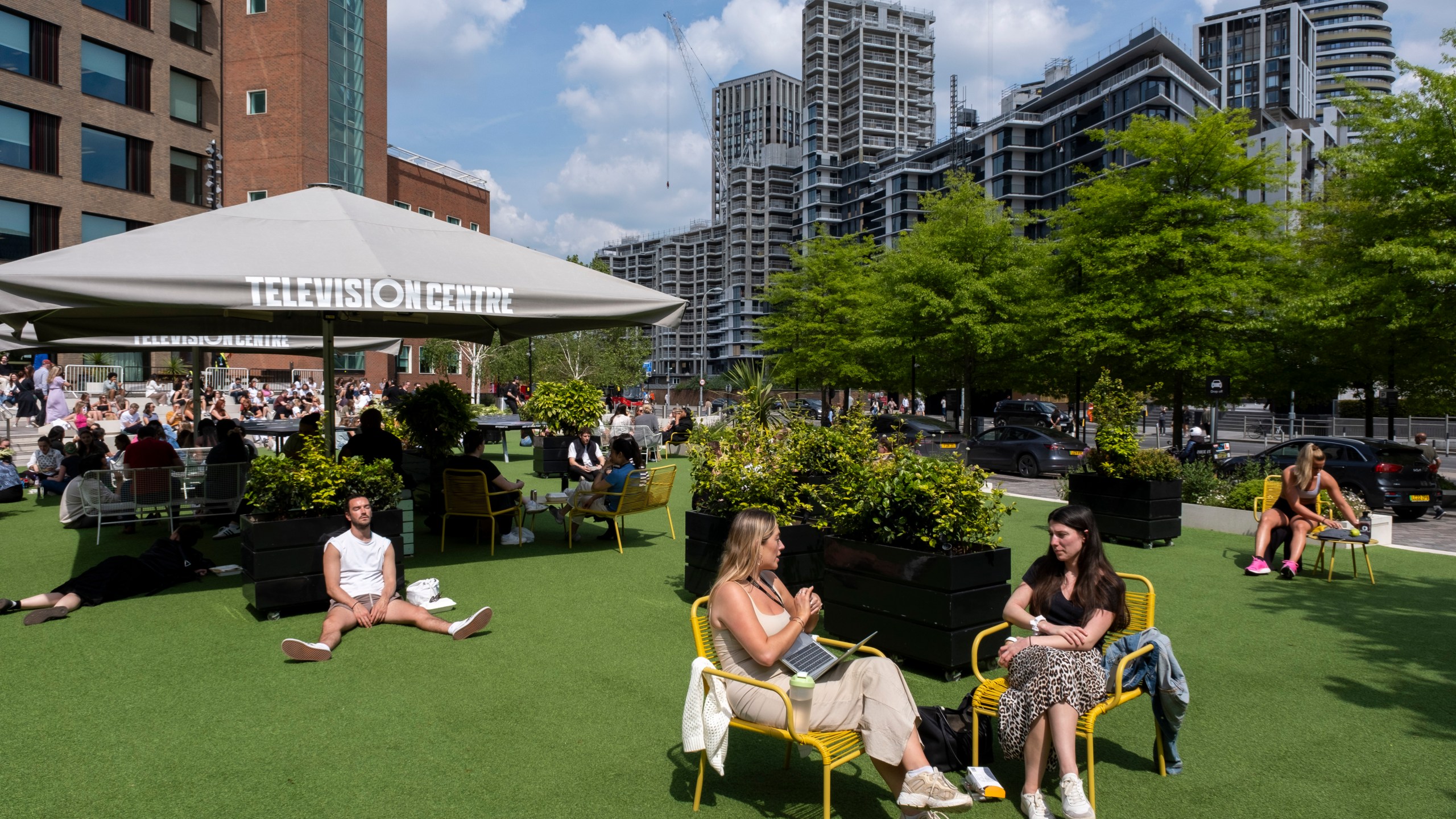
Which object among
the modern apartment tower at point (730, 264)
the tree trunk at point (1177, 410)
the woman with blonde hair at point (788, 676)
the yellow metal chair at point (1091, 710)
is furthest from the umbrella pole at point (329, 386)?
the modern apartment tower at point (730, 264)

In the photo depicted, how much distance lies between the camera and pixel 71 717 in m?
4.52

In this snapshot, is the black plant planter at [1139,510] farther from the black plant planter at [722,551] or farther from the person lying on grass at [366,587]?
the person lying on grass at [366,587]

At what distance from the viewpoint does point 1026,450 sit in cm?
2066

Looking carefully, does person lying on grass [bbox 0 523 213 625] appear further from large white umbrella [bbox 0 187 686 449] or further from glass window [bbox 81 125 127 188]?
glass window [bbox 81 125 127 188]

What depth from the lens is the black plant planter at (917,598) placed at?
5098 mm

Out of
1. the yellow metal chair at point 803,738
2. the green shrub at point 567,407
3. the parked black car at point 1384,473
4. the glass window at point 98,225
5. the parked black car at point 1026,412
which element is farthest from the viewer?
the parked black car at point 1026,412

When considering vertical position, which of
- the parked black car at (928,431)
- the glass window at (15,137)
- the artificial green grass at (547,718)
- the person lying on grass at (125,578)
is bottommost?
the artificial green grass at (547,718)

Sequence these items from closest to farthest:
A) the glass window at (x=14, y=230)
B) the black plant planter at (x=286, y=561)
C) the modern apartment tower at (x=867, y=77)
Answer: the black plant planter at (x=286, y=561)
the glass window at (x=14, y=230)
the modern apartment tower at (x=867, y=77)

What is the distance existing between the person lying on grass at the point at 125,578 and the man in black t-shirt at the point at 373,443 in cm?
180

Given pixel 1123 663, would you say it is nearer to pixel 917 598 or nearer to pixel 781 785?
pixel 917 598

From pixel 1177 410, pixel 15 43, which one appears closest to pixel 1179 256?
pixel 1177 410

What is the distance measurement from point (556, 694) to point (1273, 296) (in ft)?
65.3

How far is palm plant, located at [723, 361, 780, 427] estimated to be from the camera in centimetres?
870

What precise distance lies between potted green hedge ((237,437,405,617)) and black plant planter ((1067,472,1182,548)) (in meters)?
7.50
